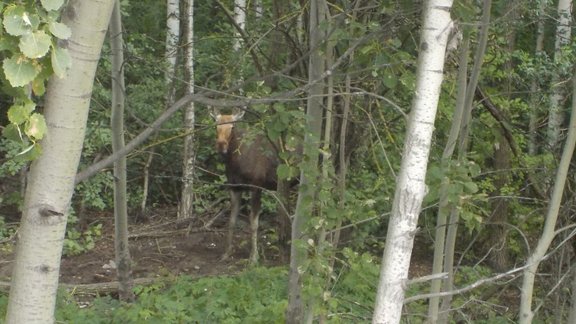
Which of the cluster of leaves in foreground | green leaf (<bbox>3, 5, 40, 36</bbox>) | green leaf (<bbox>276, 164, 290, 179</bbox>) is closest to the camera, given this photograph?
green leaf (<bbox>3, 5, 40, 36</bbox>)

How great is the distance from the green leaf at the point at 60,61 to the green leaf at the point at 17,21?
0.14 metres

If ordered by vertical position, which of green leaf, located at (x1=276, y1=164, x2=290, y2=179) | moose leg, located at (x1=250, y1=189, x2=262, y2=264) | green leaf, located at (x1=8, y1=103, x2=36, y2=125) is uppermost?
green leaf, located at (x1=8, y1=103, x2=36, y2=125)

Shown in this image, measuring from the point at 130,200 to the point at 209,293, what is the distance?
5669 mm

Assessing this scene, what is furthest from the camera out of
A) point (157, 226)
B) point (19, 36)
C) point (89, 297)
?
point (157, 226)

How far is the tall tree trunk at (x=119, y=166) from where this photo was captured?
22.1ft

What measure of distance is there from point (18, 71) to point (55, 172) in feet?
1.69

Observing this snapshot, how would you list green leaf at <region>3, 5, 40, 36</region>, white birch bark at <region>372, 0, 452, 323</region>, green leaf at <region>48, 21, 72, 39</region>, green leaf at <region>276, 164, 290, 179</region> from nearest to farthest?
green leaf at <region>3, 5, 40, 36</region> < green leaf at <region>48, 21, 72, 39</region> < white birch bark at <region>372, 0, 452, 323</region> < green leaf at <region>276, 164, 290, 179</region>

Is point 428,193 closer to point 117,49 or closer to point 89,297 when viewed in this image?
point 117,49

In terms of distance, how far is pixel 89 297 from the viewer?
29.5 feet

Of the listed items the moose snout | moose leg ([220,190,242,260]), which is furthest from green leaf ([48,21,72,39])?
moose leg ([220,190,242,260])

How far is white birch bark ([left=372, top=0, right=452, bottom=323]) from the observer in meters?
3.07

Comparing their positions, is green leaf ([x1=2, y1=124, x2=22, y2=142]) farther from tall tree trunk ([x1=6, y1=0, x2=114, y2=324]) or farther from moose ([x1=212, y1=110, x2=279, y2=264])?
moose ([x1=212, y1=110, x2=279, y2=264])

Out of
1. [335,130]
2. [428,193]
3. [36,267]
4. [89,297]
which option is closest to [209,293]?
[89,297]

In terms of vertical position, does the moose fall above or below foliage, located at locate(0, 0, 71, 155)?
below
